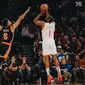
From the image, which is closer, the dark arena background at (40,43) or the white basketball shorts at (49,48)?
the white basketball shorts at (49,48)

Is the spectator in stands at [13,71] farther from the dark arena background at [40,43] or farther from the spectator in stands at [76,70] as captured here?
the spectator in stands at [76,70]

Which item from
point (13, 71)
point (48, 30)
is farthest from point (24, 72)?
point (48, 30)

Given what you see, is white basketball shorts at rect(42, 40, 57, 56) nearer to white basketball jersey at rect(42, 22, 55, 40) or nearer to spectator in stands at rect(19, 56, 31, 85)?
white basketball jersey at rect(42, 22, 55, 40)

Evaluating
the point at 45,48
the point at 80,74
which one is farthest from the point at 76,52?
the point at 45,48

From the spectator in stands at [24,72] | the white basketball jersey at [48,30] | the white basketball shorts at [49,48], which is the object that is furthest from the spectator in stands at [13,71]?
the white basketball jersey at [48,30]

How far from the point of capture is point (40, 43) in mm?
16828

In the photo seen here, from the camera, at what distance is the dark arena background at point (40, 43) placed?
1531 cm

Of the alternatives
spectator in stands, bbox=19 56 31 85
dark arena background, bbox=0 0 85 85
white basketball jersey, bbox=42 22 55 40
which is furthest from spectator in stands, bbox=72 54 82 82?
white basketball jersey, bbox=42 22 55 40

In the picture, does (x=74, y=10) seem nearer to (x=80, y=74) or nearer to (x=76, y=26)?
(x=76, y=26)

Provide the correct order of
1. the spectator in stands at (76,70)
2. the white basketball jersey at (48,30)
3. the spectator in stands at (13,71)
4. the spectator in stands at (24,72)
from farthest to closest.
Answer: the spectator in stands at (76,70)
the spectator in stands at (24,72)
the spectator in stands at (13,71)
the white basketball jersey at (48,30)

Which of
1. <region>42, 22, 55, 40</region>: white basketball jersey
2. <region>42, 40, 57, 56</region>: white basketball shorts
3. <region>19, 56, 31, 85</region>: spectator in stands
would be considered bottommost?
<region>19, 56, 31, 85</region>: spectator in stands

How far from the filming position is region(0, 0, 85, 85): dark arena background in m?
15.3

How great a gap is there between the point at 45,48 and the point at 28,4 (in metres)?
6.39

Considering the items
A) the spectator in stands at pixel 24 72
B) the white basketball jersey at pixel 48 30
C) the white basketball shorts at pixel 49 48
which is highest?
the white basketball jersey at pixel 48 30
